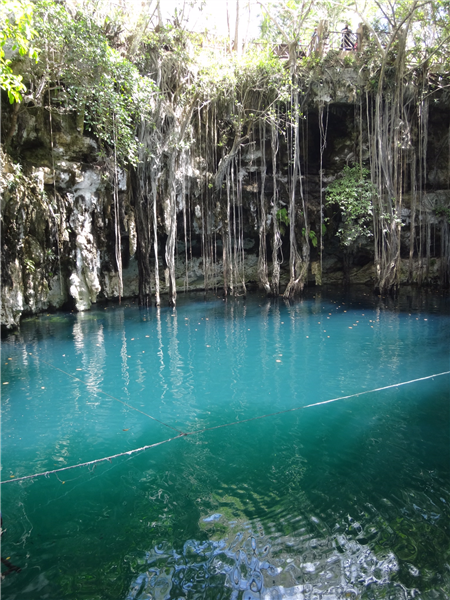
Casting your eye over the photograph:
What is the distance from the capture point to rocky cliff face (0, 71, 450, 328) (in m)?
7.93

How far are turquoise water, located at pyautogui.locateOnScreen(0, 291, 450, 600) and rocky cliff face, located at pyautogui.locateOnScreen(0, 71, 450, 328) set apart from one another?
9.47ft

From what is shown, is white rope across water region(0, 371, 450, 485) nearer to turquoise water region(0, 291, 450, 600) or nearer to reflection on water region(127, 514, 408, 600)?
turquoise water region(0, 291, 450, 600)

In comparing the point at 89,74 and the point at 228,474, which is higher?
the point at 89,74

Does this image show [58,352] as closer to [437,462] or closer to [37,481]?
[37,481]

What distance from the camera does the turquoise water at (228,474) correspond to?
200 centimetres

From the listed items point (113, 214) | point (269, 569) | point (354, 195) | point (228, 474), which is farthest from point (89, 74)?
point (269, 569)

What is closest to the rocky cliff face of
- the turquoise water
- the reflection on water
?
the turquoise water

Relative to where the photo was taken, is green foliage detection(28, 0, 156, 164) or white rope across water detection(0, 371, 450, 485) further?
green foliage detection(28, 0, 156, 164)

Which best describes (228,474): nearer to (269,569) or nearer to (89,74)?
(269,569)

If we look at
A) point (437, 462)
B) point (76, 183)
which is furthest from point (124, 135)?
point (437, 462)

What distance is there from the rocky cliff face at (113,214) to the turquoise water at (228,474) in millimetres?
2885

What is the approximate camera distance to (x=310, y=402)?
4121mm

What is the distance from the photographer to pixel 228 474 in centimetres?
288

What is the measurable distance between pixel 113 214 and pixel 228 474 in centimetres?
863
